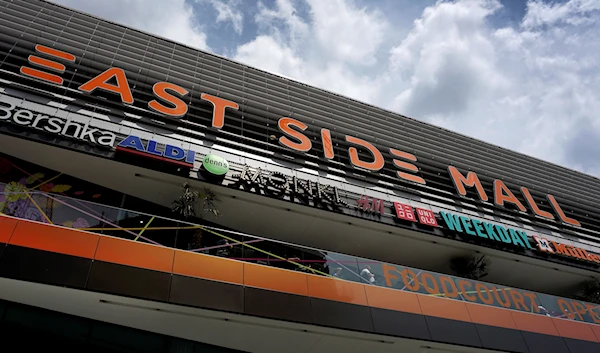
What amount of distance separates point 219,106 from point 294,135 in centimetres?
358

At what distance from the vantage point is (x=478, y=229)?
19594 mm

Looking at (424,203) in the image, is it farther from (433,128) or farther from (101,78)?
(101,78)

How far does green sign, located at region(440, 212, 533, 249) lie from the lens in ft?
63.1

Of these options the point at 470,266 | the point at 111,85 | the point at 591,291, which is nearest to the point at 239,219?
the point at 111,85

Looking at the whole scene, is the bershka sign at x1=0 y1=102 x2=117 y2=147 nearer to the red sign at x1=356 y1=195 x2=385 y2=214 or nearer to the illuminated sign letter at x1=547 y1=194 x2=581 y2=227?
the red sign at x1=356 y1=195 x2=385 y2=214

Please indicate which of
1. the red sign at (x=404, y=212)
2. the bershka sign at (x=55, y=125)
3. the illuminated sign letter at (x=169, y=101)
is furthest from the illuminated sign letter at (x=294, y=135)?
the bershka sign at (x=55, y=125)

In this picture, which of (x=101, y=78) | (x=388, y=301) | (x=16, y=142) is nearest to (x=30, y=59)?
(x=101, y=78)

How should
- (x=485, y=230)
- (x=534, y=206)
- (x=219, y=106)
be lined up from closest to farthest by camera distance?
1. (x=219, y=106)
2. (x=485, y=230)
3. (x=534, y=206)

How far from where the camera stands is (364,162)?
20.6 meters

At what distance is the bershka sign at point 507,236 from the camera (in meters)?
19.3

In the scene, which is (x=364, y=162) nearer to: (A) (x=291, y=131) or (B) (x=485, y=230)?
(A) (x=291, y=131)

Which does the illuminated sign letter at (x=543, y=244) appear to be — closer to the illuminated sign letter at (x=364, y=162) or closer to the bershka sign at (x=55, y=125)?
the illuminated sign letter at (x=364, y=162)

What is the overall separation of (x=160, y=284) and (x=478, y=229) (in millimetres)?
14513

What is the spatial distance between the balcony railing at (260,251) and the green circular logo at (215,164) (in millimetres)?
3051
